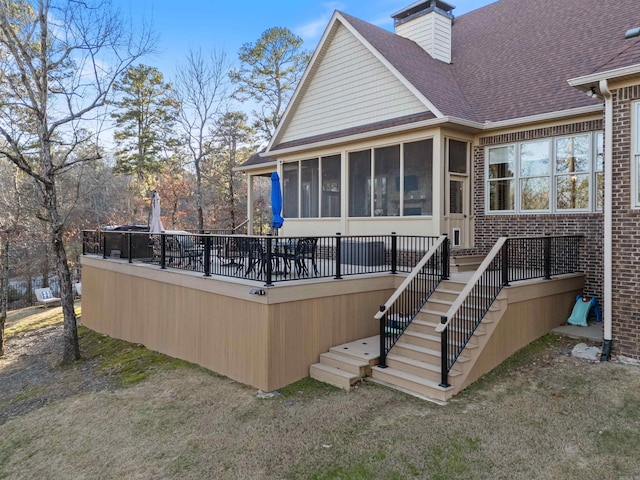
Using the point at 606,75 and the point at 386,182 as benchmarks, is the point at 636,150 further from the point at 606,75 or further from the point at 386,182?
the point at 386,182

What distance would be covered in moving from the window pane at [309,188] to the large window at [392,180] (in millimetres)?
1292

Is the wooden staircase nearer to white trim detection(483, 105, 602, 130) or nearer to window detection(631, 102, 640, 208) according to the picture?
window detection(631, 102, 640, 208)

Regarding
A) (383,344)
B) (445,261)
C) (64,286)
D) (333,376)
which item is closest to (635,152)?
(445,261)

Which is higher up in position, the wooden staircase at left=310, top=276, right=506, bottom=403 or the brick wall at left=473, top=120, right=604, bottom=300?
the brick wall at left=473, top=120, right=604, bottom=300

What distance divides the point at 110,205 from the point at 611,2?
101 ft

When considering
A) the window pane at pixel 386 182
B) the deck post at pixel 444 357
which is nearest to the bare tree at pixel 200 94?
the window pane at pixel 386 182

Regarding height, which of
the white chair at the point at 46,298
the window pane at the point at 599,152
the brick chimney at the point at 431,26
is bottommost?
the white chair at the point at 46,298

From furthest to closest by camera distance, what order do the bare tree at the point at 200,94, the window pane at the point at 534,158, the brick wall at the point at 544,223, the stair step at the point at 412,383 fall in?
the bare tree at the point at 200,94
the window pane at the point at 534,158
the brick wall at the point at 544,223
the stair step at the point at 412,383

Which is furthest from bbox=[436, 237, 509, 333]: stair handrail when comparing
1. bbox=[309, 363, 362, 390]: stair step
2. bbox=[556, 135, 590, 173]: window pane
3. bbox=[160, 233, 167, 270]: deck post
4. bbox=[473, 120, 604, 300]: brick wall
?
bbox=[160, 233, 167, 270]: deck post

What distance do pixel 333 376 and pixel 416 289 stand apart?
212 centimetres

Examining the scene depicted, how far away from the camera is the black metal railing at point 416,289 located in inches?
277

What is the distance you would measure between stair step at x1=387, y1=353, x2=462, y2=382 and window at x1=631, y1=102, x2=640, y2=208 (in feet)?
11.8

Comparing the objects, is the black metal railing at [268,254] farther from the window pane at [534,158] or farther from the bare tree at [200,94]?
the bare tree at [200,94]

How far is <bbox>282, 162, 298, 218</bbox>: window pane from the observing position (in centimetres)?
1277
